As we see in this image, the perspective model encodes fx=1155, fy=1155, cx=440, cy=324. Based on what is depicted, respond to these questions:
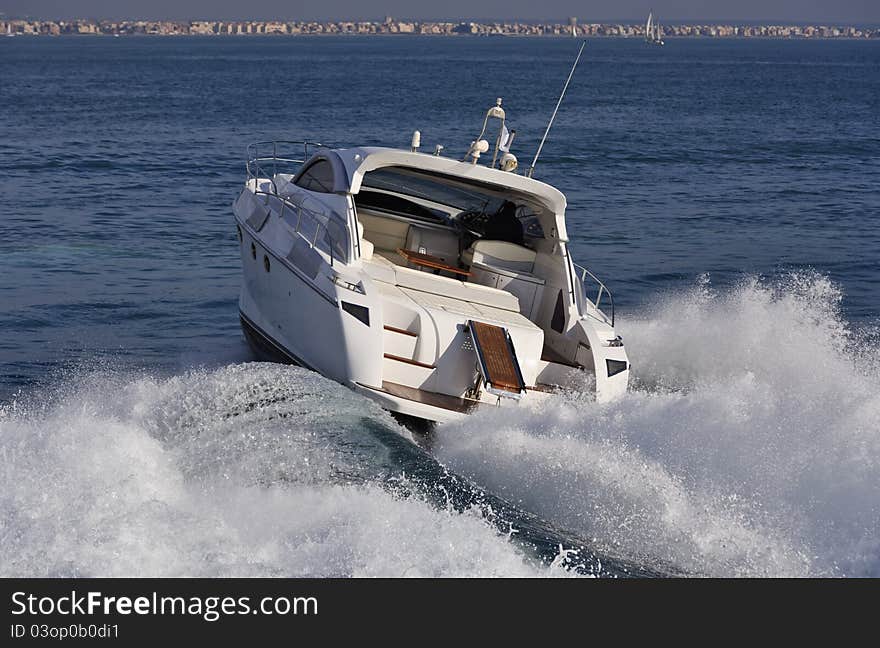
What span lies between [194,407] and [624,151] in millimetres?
24042

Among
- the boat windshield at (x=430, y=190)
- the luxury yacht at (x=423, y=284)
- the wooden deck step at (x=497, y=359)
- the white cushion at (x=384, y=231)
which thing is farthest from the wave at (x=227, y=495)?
the boat windshield at (x=430, y=190)

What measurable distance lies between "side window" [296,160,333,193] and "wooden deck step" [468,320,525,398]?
2.80 m

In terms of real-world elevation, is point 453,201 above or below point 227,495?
above

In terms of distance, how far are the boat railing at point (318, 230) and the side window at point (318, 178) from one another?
0.31m

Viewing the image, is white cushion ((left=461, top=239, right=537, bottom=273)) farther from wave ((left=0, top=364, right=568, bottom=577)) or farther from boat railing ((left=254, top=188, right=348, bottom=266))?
wave ((left=0, top=364, right=568, bottom=577))

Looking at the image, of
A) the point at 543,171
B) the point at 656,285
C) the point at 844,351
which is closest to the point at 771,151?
the point at 543,171

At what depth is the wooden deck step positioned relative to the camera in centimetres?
973

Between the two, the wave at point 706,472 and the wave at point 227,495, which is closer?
the wave at point 227,495

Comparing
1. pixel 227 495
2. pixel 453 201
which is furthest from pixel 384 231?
pixel 227 495

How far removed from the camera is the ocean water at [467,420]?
6848 mm

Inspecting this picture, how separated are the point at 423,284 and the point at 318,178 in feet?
6.75

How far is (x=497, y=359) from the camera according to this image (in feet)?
32.8

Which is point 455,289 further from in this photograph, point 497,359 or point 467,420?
point 467,420

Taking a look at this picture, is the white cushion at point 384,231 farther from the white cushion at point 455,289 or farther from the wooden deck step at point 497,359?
the wooden deck step at point 497,359
